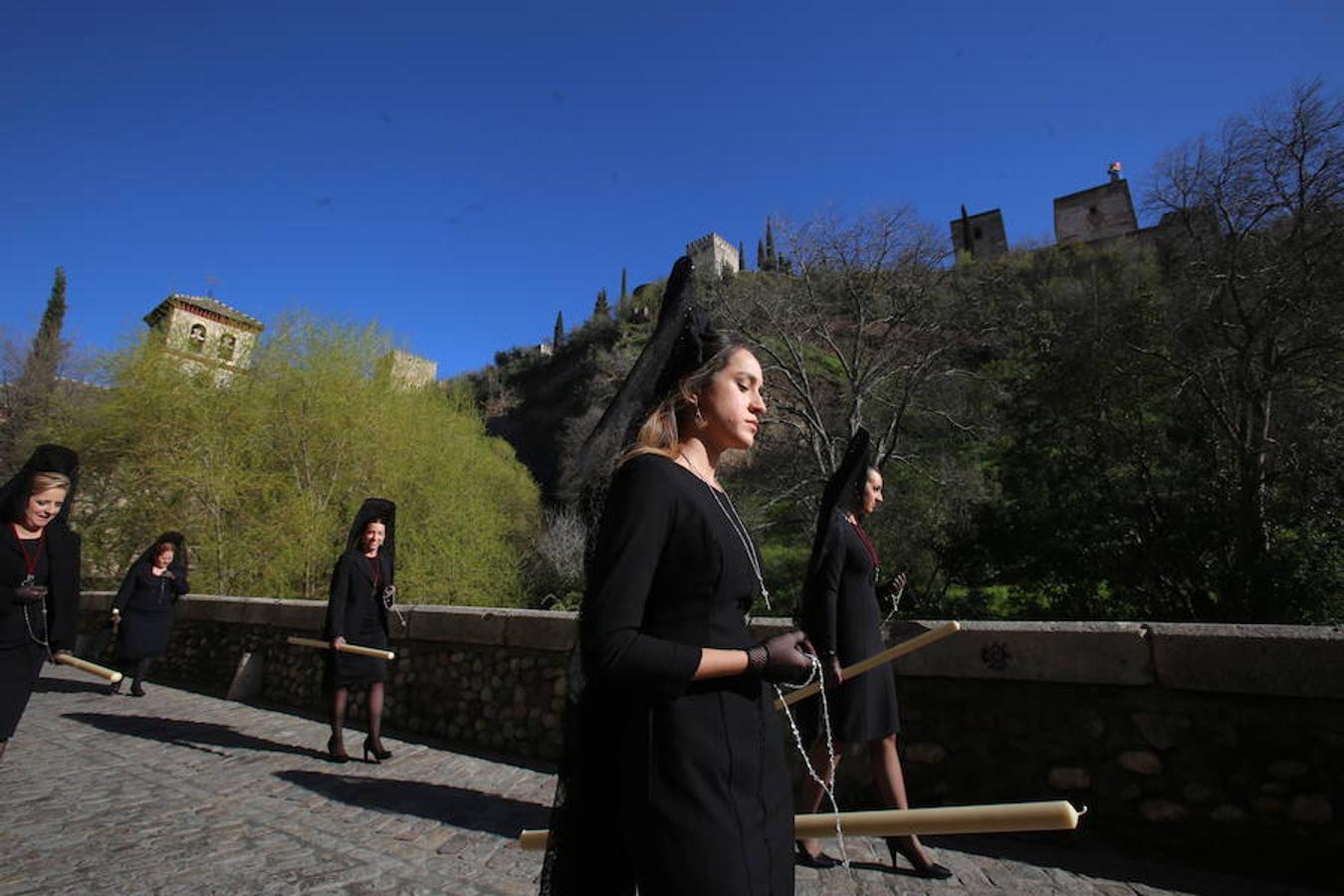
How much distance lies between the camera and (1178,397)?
1230 centimetres

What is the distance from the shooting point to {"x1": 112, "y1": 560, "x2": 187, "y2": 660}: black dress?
855cm

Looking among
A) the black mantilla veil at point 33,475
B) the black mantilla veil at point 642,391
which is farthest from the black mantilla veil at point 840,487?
the black mantilla veil at point 33,475

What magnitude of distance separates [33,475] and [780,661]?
5.29 m

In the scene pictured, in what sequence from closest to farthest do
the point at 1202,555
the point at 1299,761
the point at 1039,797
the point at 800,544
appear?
the point at 1299,761
the point at 1039,797
the point at 1202,555
the point at 800,544

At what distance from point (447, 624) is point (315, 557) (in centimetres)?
1107

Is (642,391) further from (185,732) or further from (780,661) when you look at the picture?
(185,732)

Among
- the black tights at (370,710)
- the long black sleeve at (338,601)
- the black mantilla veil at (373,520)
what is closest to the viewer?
the long black sleeve at (338,601)

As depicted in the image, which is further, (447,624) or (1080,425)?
(1080,425)

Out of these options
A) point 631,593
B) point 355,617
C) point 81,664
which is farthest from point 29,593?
point 631,593

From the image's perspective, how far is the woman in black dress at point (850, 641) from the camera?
10.9 feet

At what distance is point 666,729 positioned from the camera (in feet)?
4.41

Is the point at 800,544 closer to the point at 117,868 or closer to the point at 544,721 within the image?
the point at 544,721

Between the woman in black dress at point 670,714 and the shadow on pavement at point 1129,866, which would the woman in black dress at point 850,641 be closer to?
the shadow on pavement at point 1129,866

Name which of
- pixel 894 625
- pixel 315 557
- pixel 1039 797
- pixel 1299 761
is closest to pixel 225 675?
pixel 315 557
